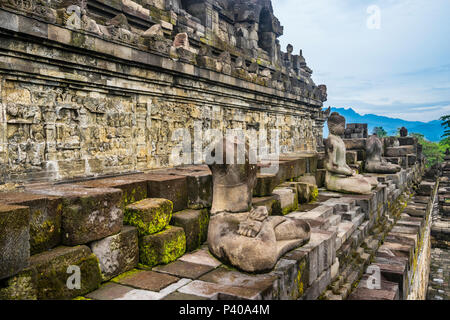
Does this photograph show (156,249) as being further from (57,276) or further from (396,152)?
(396,152)

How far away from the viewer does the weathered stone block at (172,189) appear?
3.47 meters

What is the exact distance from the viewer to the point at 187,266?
2977mm

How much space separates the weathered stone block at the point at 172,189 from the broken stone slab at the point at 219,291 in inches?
46.5

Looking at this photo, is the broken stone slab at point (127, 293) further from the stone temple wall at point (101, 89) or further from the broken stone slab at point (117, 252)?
the stone temple wall at point (101, 89)

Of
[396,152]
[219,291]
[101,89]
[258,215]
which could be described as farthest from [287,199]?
[396,152]

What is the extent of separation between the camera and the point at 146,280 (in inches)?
105

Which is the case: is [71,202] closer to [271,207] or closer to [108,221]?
[108,221]

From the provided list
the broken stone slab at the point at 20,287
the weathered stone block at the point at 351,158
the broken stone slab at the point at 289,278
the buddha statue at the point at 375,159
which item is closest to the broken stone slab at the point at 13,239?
the broken stone slab at the point at 20,287

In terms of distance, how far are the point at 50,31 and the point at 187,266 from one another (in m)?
3.63

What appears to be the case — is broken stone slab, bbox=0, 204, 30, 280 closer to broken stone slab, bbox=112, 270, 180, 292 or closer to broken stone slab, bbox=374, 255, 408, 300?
broken stone slab, bbox=112, 270, 180, 292

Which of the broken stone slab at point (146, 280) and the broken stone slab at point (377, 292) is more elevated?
the broken stone slab at point (146, 280)

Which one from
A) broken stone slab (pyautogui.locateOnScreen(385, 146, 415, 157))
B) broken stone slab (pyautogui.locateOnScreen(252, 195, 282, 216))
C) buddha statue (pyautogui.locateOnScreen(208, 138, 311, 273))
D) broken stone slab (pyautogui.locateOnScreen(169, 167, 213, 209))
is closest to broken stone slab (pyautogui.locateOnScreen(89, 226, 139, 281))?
buddha statue (pyautogui.locateOnScreen(208, 138, 311, 273))
